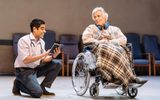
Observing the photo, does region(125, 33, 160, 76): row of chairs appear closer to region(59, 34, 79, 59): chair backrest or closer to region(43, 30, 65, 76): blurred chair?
region(59, 34, 79, 59): chair backrest

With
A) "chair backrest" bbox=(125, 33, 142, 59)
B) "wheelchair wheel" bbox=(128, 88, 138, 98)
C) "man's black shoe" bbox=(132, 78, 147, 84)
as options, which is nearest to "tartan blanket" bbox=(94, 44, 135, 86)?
"man's black shoe" bbox=(132, 78, 147, 84)

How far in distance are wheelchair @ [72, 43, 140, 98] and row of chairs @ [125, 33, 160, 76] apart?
138 inches

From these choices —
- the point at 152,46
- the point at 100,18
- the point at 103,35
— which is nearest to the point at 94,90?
the point at 103,35

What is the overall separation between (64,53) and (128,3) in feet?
6.39

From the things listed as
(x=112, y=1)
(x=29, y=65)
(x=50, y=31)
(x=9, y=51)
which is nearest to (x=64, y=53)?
(x=50, y=31)

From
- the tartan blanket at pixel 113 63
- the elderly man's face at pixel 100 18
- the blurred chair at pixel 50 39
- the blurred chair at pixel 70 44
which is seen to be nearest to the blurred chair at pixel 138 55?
the blurred chair at pixel 70 44

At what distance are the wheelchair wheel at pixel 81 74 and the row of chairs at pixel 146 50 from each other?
351 centimetres

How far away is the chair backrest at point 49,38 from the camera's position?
793 cm

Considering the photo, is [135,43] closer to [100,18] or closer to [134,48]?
[134,48]

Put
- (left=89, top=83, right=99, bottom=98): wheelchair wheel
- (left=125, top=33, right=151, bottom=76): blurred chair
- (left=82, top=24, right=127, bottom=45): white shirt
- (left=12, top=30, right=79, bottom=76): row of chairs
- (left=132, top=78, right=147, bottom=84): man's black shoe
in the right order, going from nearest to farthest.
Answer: (left=132, top=78, right=147, bottom=84): man's black shoe
(left=89, top=83, right=99, bottom=98): wheelchair wheel
(left=82, top=24, right=127, bottom=45): white shirt
(left=12, top=30, right=79, bottom=76): row of chairs
(left=125, top=33, right=151, bottom=76): blurred chair

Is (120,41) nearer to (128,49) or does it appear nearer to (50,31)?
(128,49)

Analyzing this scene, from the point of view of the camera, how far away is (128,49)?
13.6 feet

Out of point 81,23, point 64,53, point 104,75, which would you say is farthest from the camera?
point 81,23

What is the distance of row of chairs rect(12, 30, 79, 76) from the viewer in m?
7.77
